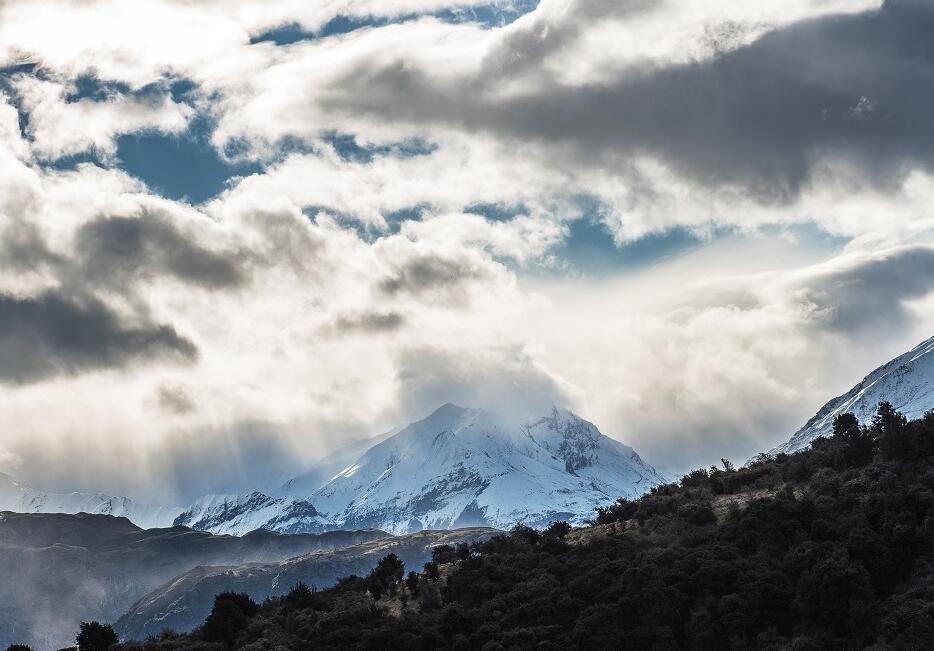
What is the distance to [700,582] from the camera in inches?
2955

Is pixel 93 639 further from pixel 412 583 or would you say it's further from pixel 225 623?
A: pixel 412 583

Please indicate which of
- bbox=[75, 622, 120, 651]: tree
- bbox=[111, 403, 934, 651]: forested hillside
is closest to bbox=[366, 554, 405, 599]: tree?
bbox=[111, 403, 934, 651]: forested hillside

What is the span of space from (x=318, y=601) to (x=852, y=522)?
152 feet

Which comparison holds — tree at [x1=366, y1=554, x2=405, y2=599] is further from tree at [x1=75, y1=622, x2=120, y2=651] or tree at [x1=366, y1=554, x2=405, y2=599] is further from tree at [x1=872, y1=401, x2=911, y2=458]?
tree at [x1=872, y1=401, x2=911, y2=458]

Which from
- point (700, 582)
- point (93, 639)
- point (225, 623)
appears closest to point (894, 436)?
point (700, 582)

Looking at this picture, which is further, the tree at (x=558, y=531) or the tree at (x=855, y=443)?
the tree at (x=558, y=531)

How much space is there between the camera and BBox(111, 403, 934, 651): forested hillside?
6850 centimetres

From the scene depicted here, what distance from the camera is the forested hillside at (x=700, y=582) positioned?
6850 centimetres

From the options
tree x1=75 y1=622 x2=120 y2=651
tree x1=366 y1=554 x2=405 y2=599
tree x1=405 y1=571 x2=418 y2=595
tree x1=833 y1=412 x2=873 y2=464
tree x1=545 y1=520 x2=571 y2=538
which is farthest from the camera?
tree x1=545 y1=520 x2=571 y2=538

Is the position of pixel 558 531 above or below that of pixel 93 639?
below

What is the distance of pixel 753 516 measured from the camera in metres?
82.2

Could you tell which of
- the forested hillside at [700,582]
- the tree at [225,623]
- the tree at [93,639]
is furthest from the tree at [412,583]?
the tree at [93,639]

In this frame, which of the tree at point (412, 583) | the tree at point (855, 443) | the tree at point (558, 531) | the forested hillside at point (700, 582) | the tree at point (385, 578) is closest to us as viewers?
the forested hillside at point (700, 582)

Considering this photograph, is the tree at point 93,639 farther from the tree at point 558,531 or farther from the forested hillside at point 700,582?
the tree at point 558,531
